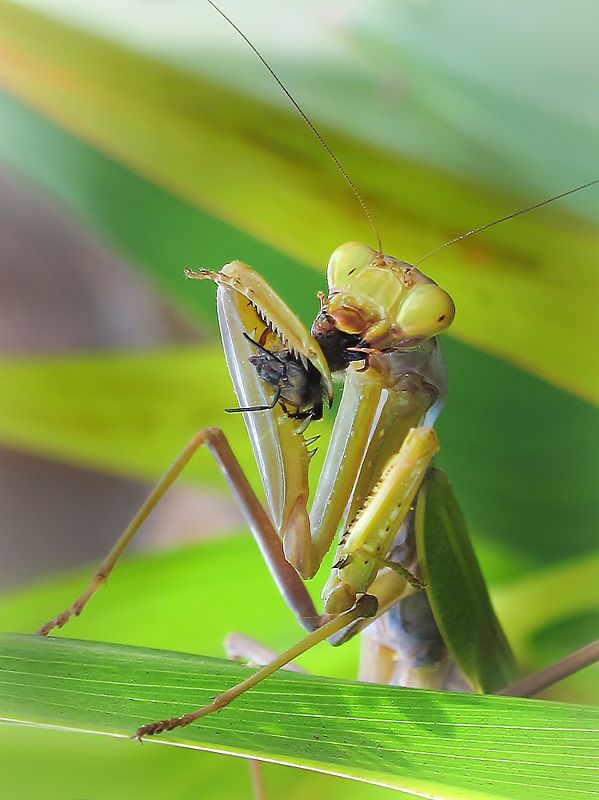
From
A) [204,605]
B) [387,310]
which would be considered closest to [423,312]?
[387,310]

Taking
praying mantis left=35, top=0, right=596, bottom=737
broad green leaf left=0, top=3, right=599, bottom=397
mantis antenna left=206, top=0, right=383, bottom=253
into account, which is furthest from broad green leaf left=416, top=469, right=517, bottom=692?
mantis antenna left=206, top=0, right=383, bottom=253

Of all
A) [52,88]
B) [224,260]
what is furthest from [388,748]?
[52,88]

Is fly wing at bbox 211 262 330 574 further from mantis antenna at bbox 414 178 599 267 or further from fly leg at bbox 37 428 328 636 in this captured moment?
mantis antenna at bbox 414 178 599 267

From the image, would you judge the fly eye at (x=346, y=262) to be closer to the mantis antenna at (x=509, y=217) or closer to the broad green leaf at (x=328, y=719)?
the mantis antenna at (x=509, y=217)

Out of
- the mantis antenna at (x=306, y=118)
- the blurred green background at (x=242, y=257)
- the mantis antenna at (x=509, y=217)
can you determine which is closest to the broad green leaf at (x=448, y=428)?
the blurred green background at (x=242, y=257)

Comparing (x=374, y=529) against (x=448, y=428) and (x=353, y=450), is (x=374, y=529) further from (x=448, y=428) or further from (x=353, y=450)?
(x=448, y=428)

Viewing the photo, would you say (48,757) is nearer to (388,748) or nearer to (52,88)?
(388,748)
